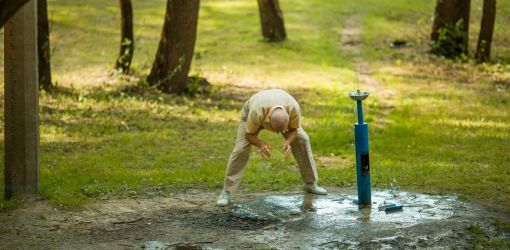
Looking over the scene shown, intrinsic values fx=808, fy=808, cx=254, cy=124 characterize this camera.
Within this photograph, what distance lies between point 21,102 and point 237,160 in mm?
2427

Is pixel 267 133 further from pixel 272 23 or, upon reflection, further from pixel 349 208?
pixel 272 23

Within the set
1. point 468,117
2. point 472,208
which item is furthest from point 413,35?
point 472,208

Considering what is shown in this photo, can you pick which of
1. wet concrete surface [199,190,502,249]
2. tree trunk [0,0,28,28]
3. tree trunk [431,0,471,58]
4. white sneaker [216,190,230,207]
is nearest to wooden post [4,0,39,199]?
white sneaker [216,190,230,207]

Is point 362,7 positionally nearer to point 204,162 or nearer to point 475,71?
point 475,71

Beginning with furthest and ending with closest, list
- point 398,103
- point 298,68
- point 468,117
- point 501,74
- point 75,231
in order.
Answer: point 298,68, point 501,74, point 398,103, point 468,117, point 75,231

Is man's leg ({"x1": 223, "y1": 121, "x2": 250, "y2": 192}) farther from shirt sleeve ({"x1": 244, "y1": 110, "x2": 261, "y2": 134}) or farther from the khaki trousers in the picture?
shirt sleeve ({"x1": 244, "y1": 110, "x2": 261, "y2": 134})

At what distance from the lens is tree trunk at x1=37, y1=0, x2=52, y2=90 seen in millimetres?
15664

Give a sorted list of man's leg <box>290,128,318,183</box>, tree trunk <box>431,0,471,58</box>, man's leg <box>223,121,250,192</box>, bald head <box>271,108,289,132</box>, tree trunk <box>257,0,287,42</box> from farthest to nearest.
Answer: tree trunk <box>257,0,287,42</box>, tree trunk <box>431,0,471,58</box>, man's leg <box>290,128,318,183</box>, man's leg <box>223,121,250,192</box>, bald head <box>271,108,289,132</box>

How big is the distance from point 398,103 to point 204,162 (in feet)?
21.4

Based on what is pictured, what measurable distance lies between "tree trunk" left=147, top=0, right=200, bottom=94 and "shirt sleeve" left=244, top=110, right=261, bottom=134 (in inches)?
334

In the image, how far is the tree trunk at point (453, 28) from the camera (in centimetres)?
2205

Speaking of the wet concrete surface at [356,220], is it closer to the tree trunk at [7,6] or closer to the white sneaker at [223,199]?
the white sneaker at [223,199]

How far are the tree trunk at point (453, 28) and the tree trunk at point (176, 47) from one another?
8.46 metres

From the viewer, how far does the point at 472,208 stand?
27.5ft
